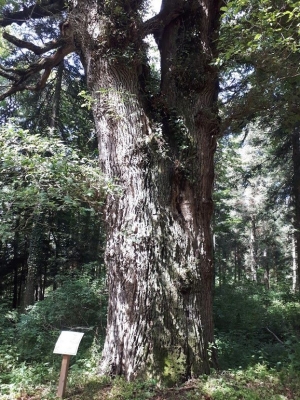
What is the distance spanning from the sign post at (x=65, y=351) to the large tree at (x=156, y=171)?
2.03 ft

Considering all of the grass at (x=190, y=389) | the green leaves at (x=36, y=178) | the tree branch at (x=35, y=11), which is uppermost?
the tree branch at (x=35, y=11)

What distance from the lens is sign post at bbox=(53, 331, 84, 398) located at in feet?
12.2

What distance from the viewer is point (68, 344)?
387 cm

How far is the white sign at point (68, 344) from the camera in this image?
3.81 metres

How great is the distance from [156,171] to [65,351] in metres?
2.64

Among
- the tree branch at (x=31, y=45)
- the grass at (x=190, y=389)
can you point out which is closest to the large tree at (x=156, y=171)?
the grass at (x=190, y=389)

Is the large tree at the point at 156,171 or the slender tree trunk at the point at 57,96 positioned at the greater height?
the slender tree trunk at the point at 57,96

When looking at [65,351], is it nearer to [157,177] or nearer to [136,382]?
[136,382]

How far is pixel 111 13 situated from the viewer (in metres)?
5.40

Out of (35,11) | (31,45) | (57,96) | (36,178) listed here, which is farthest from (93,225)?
(36,178)

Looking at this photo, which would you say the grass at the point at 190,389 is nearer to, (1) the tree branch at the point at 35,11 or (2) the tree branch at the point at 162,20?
(2) the tree branch at the point at 162,20

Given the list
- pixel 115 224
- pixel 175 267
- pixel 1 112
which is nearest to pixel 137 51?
pixel 115 224

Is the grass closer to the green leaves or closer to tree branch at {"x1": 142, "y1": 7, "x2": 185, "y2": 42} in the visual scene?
the green leaves

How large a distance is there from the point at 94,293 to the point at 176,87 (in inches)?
197
